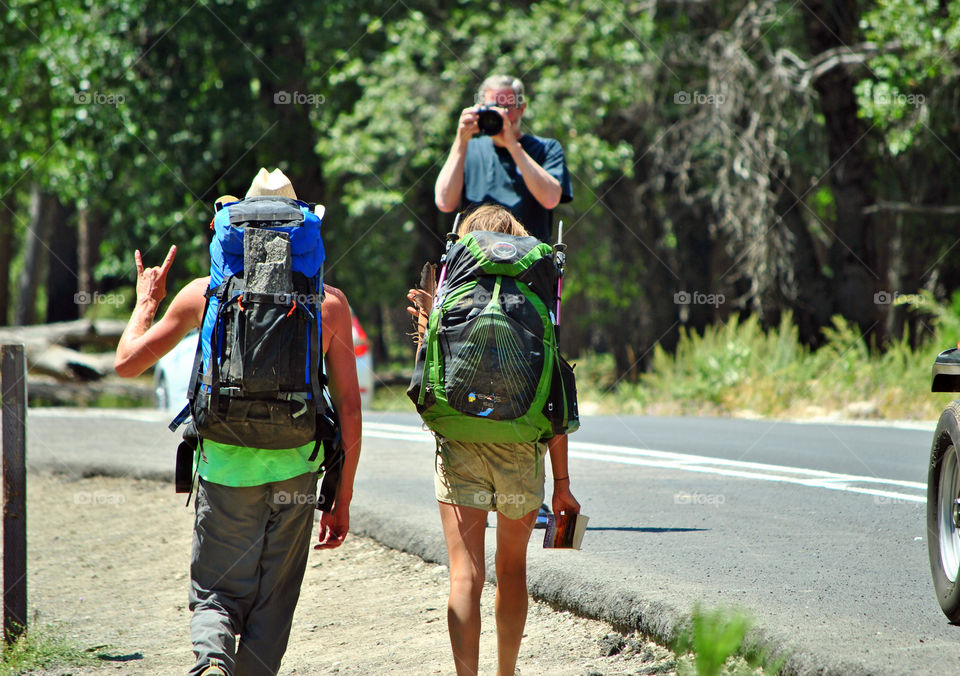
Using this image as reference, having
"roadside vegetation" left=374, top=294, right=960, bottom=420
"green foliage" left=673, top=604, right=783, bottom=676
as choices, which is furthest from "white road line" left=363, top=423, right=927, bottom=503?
"roadside vegetation" left=374, top=294, right=960, bottom=420

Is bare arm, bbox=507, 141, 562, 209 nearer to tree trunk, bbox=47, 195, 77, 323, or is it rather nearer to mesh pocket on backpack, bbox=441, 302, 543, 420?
mesh pocket on backpack, bbox=441, 302, 543, 420

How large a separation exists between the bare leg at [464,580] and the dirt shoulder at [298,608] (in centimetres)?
78

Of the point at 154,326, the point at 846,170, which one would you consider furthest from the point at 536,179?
the point at 846,170

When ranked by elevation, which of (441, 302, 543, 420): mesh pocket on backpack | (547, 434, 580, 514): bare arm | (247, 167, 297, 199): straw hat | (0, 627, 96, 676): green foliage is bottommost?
(0, 627, 96, 676): green foliage

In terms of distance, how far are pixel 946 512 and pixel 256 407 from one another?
Answer: 8.91 feet

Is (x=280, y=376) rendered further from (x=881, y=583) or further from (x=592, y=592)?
(x=881, y=583)

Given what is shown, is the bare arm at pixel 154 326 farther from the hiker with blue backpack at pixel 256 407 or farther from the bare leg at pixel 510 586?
the bare leg at pixel 510 586

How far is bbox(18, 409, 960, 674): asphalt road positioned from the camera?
415 cm

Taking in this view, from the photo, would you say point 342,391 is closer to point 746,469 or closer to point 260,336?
point 260,336

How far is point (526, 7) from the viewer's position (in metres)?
19.4

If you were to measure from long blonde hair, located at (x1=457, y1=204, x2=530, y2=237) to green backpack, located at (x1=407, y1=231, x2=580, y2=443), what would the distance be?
0.17 m

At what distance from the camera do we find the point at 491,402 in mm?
3492

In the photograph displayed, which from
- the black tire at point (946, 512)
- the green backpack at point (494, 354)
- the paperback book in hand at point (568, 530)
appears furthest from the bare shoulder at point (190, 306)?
the black tire at point (946, 512)

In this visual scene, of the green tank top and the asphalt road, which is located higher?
the green tank top
